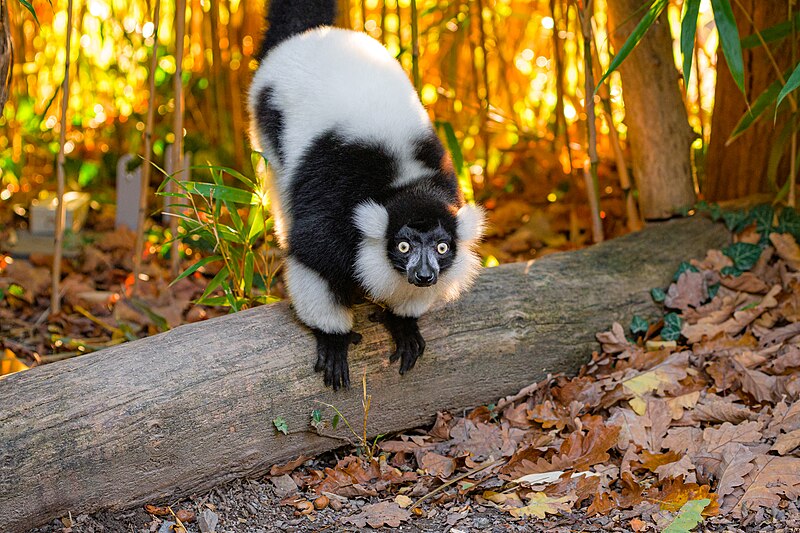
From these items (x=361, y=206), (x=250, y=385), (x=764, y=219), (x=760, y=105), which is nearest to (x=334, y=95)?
(x=361, y=206)

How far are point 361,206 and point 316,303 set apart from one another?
37 centimetres

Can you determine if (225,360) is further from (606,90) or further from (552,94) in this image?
(552,94)

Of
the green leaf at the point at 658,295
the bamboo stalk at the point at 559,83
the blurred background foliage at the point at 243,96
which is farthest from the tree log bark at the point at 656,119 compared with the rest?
the blurred background foliage at the point at 243,96

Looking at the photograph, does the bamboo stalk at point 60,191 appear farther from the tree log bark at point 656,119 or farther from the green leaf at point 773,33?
the green leaf at point 773,33

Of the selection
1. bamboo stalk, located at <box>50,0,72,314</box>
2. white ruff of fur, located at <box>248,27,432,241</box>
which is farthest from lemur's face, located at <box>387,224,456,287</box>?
bamboo stalk, located at <box>50,0,72,314</box>

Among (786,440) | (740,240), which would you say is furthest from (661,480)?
(740,240)

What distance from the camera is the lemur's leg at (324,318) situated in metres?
2.96

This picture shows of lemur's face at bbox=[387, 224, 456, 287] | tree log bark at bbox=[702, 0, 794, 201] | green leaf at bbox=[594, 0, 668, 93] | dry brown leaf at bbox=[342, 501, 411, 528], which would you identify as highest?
A: green leaf at bbox=[594, 0, 668, 93]

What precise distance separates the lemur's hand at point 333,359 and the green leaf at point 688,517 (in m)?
1.14

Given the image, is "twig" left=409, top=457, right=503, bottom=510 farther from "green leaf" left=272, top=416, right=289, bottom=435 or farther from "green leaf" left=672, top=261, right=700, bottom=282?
"green leaf" left=672, top=261, right=700, bottom=282

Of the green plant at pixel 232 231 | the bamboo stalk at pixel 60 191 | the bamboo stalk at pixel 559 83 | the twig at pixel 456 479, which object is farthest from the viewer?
the bamboo stalk at pixel 559 83

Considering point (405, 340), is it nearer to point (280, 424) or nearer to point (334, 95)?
point (280, 424)

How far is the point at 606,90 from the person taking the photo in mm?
4203

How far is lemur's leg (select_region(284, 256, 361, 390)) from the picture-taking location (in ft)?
9.70
